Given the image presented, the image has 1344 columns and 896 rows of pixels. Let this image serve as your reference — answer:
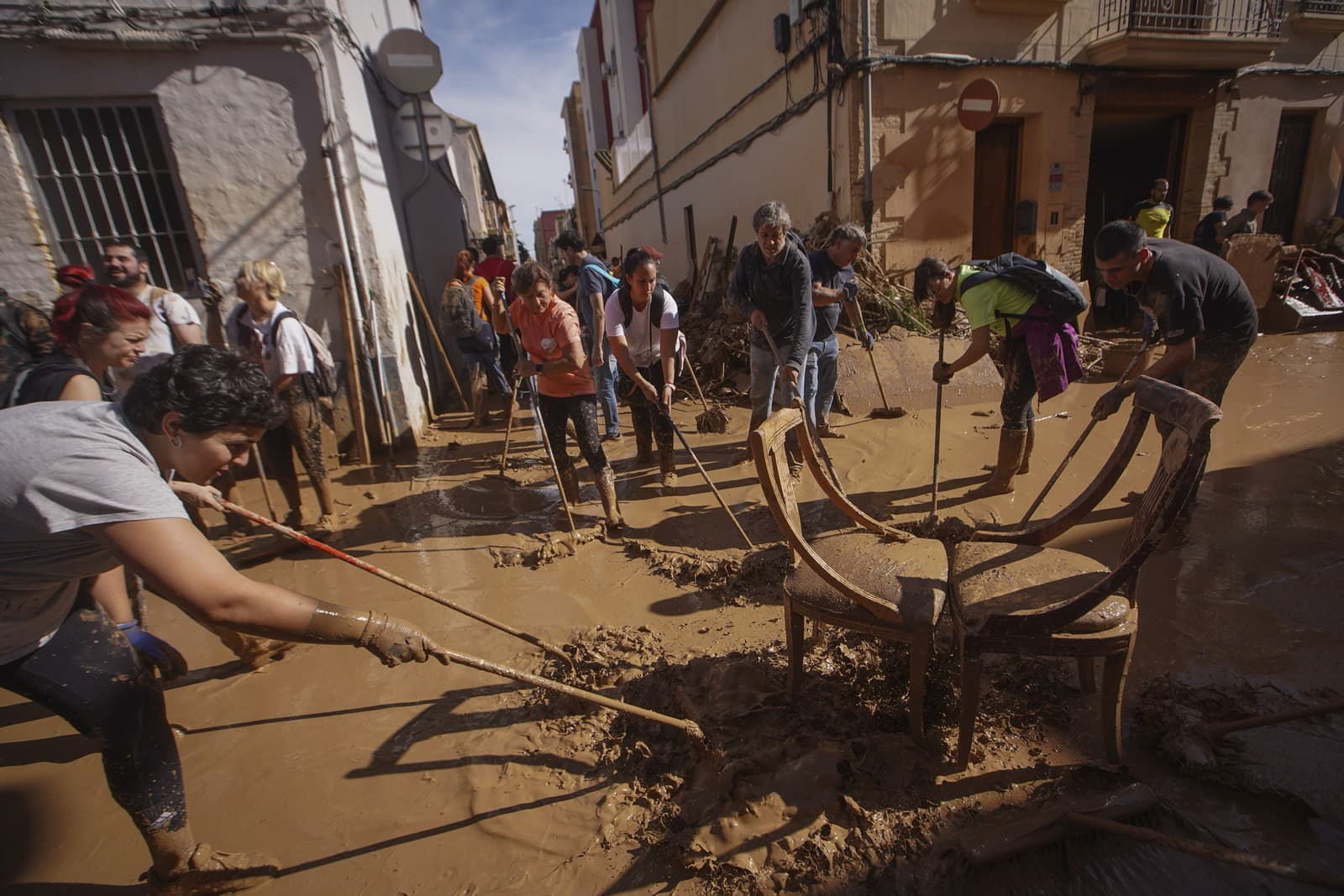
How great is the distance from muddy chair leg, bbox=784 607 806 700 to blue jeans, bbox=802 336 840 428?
2534mm

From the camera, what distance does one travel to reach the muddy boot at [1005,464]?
4219 mm

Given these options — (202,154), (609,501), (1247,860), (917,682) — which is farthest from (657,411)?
(202,154)

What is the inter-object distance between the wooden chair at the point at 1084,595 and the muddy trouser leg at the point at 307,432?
4.10m

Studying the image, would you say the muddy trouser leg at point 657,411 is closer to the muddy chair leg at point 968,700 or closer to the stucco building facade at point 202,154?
the stucco building facade at point 202,154

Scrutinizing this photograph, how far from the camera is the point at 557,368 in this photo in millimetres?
4199

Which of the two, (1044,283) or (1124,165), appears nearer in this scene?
(1044,283)

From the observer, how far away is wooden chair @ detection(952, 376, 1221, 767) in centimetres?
182

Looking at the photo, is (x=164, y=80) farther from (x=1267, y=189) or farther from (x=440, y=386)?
(x=1267, y=189)

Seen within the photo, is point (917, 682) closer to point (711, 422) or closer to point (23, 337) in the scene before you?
point (711, 422)

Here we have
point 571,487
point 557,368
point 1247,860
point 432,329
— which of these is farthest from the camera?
point 432,329

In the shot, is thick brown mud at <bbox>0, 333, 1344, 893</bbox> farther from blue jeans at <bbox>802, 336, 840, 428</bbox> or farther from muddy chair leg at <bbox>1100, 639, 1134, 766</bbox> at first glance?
blue jeans at <bbox>802, 336, 840, 428</bbox>

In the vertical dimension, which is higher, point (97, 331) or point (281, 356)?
point (97, 331)

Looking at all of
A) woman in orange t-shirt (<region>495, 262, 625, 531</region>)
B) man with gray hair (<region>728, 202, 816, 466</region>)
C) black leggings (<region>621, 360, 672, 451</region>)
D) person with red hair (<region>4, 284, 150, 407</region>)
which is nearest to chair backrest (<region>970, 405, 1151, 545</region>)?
man with gray hair (<region>728, 202, 816, 466</region>)

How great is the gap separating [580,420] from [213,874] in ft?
9.55
